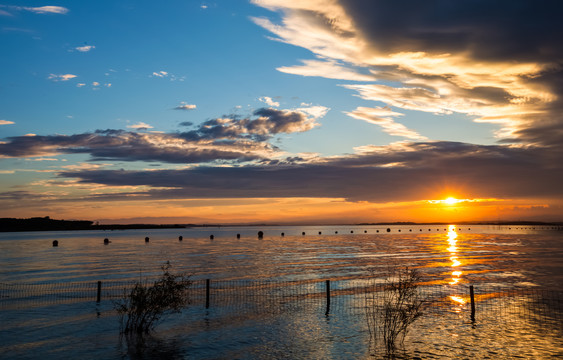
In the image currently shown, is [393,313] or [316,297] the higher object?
[393,313]

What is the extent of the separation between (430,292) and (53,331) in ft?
99.5

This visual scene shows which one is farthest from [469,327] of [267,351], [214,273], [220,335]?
[214,273]

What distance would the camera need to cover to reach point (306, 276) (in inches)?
1927

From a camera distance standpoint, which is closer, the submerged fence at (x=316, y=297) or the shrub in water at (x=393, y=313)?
the shrub in water at (x=393, y=313)

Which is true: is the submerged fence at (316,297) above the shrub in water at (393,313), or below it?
below

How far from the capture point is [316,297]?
1383 inches

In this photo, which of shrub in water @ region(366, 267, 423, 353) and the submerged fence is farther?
the submerged fence

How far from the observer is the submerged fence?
29.7 meters

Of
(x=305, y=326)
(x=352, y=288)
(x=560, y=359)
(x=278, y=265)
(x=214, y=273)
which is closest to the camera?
(x=560, y=359)

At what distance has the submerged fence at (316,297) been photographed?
29656 mm

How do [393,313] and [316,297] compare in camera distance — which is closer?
[393,313]

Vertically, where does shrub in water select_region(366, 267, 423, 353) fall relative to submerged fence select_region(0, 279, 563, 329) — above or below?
above

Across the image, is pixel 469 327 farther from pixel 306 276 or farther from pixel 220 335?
pixel 306 276

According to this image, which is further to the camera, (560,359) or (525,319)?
(525,319)
